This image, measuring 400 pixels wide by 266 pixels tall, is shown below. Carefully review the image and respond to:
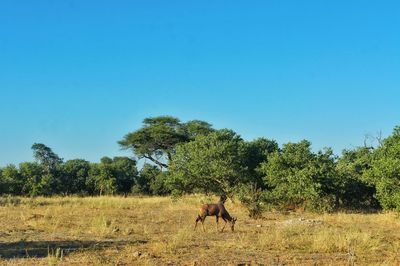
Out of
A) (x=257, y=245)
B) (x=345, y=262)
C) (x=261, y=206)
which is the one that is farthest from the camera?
(x=261, y=206)

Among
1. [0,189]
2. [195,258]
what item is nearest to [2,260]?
[195,258]

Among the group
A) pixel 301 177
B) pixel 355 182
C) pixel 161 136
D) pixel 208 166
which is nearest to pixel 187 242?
pixel 301 177

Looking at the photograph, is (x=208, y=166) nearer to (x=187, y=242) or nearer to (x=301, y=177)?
(x=301, y=177)

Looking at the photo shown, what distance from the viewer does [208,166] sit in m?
24.9

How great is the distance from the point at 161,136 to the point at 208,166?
22.6 metres

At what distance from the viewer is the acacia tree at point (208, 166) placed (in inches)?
982

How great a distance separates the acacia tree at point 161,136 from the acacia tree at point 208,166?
65.0 ft

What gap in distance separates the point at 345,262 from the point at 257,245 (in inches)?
99.0

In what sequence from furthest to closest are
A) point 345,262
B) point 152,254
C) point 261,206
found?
point 261,206 < point 152,254 < point 345,262

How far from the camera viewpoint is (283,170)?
77.2 ft

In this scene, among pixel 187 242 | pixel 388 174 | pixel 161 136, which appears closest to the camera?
pixel 187 242

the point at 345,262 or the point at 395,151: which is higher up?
the point at 395,151

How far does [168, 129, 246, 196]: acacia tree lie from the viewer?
982 inches

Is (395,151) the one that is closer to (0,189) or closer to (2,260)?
(2,260)
